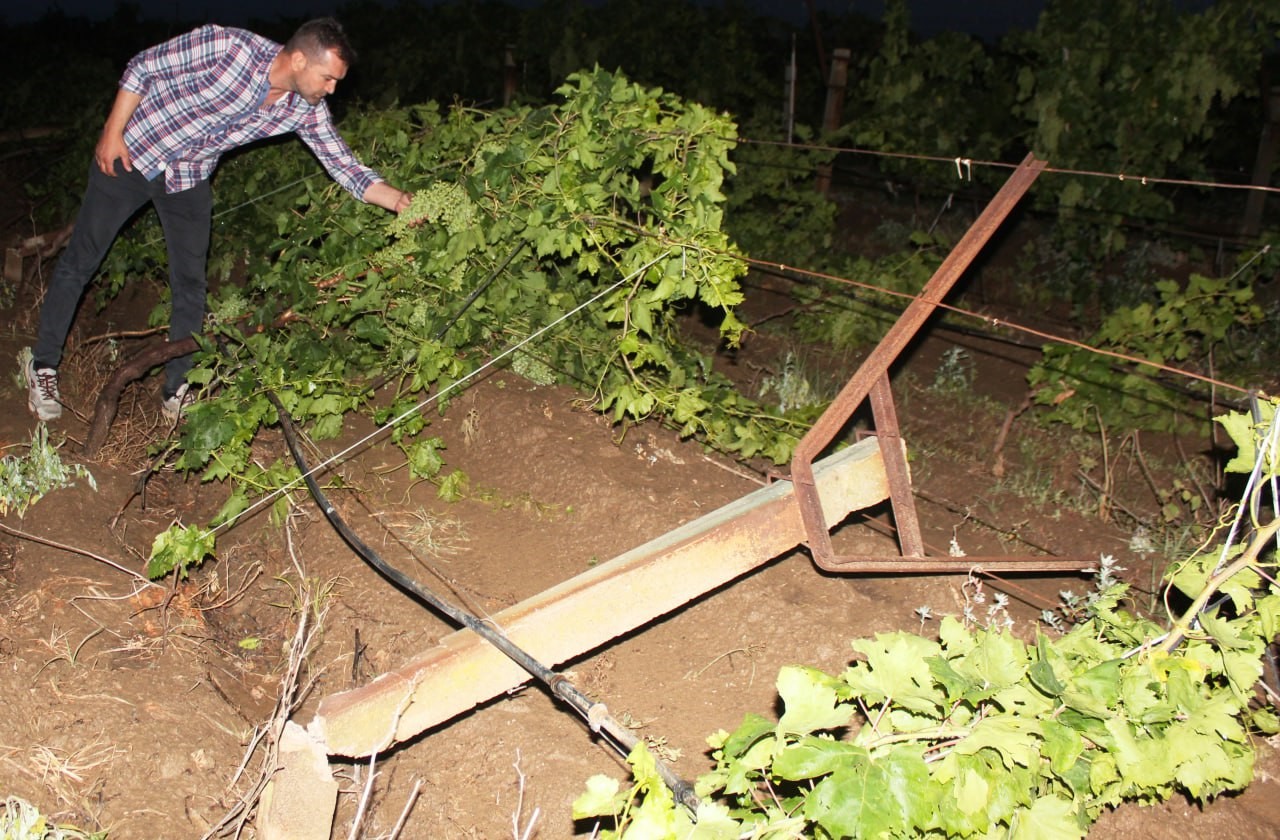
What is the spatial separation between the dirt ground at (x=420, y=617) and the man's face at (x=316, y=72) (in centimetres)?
132

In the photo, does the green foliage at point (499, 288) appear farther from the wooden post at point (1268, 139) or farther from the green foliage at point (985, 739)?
the wooden post at point (1268, 139)

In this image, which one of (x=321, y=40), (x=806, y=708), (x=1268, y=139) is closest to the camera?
(x=806, y=708)

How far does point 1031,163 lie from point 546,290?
2159 millimetres

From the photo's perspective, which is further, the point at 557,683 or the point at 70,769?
the point at 70,769

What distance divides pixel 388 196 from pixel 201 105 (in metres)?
0.75

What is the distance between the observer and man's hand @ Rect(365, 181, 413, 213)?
411 cm

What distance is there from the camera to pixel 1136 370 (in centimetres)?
531

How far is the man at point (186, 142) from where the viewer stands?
3713 millimetres

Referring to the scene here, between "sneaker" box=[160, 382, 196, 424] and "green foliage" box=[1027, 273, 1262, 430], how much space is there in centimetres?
405

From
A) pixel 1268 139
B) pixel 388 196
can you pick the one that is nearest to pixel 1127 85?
pixel 1268 139

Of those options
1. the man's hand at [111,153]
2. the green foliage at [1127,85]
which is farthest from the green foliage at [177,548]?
the green foliage at [1127,85]

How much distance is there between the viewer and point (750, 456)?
3980 mm

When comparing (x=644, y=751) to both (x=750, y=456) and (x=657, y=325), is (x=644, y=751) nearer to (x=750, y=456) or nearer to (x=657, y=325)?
(x=750, y=456)

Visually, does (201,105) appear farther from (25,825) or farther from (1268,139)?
(1268,139)
